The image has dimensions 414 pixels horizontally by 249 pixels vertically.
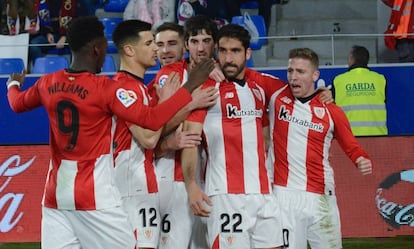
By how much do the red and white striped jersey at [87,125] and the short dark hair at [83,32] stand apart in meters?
0.19

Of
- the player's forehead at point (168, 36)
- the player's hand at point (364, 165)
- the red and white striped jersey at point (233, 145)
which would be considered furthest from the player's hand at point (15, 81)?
the player's hand at point (364, 165)

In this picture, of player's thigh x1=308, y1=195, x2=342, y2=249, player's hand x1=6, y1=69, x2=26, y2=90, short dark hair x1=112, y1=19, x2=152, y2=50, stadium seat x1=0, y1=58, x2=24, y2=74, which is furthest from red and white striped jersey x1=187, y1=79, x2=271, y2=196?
stadium seat x1=0, y1=58, x2=24, y2=74

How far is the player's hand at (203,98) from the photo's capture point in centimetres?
680

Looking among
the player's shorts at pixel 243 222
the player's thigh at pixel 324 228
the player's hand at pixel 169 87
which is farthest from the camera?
the player's thigh at pixel 324 228

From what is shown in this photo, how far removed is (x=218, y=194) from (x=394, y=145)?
12.2 feet

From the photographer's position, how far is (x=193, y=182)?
22.2 feet

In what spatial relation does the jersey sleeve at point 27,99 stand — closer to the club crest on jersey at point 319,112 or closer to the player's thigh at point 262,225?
the player's thigh at point 262,225

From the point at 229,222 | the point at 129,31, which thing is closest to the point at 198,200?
the point at 229,222

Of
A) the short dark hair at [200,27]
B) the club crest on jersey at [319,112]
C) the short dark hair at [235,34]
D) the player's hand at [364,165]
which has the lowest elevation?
the player's hand at [364,165]

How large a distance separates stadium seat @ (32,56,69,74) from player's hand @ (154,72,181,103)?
25.0ft

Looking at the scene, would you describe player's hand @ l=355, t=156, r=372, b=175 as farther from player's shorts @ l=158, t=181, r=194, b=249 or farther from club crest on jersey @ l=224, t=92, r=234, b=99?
player's shorts @ l=158, t=181, r=194, b=249

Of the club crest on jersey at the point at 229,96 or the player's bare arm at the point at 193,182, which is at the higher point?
the club crest on jersey at the point at 229,96

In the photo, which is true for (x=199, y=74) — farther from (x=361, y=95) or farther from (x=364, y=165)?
(x=361, y=95)

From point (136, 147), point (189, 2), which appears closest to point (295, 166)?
point (136, 147)
